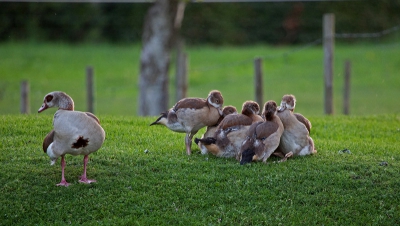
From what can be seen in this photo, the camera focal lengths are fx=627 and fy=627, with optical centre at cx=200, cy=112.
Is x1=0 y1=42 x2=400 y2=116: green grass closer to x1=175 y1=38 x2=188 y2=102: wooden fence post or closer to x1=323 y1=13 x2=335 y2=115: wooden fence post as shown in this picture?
x1=175 y1=38 x2=188 y2=102: wooden fence post

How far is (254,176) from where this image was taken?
8.21 metres

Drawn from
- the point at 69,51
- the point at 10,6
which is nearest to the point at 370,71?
the point at 69,51

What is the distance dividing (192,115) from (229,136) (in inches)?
26.4

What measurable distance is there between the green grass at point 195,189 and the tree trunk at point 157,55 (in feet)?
20.1

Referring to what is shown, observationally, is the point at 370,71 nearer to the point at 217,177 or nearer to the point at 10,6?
the point at 10,6

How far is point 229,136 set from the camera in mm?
8953

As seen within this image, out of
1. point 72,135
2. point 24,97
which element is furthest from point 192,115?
point 24,97

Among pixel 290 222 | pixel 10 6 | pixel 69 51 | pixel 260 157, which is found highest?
pixel 10 6

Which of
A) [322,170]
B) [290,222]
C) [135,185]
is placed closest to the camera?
[290,222]

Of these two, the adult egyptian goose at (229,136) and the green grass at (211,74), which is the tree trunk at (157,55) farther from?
the adult egyptian goose at (229,136)

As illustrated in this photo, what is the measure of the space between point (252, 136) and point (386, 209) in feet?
6.81

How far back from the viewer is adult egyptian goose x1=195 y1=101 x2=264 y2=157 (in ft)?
29.3

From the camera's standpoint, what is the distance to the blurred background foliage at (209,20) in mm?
28578

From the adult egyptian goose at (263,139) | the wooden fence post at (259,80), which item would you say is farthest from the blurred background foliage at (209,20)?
the adult egyptian goose at (263,139)
